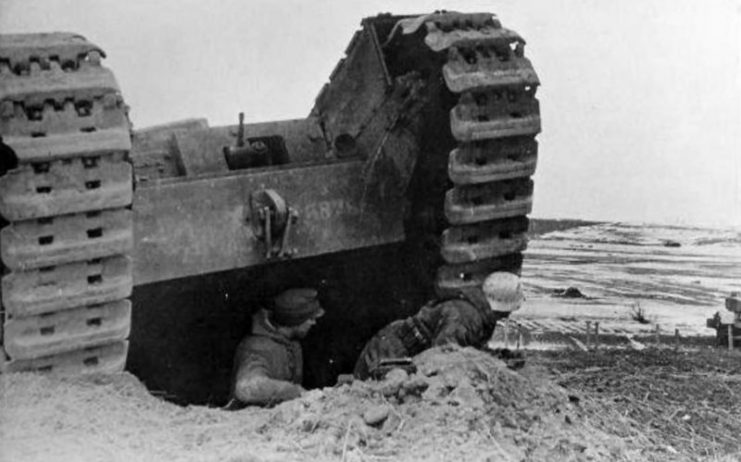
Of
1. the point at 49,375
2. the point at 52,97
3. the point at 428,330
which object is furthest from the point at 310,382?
the point at 52,97

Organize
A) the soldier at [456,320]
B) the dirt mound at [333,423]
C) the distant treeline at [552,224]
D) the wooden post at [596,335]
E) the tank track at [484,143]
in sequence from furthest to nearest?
the distant treeline at [552,224] < the wooden post at [596,335] < the soldier at [456,320] < the tank track at [484,143] < the dirt mound at [333,423]

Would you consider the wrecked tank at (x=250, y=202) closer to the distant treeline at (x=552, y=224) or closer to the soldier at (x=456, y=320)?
the soldier at (x=456, y=320)

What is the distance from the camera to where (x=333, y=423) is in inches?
180

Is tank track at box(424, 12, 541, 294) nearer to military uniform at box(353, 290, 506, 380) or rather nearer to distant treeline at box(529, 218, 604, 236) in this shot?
military uniform at box(353, 290, 506, 380)

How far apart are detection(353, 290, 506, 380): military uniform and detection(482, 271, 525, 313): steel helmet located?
0.07 metres

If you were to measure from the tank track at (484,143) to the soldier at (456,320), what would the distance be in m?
0.14

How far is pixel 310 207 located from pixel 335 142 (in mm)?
928

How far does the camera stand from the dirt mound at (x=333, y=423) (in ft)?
14.3

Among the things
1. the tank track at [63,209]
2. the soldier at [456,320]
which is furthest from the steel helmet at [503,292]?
the tank track at [63,209]

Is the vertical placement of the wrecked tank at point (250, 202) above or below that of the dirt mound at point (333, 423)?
above

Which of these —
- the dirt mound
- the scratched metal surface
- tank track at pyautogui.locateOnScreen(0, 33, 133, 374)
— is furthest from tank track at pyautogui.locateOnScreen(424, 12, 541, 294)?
tank track at pyautogui.locateOnScreen(0, 33, 133, 374)

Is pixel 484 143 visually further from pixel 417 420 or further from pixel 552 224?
pixel 552 224

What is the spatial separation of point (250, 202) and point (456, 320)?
4.53 ft

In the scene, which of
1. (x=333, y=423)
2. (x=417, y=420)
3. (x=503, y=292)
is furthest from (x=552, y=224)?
(x=333, y=423)
